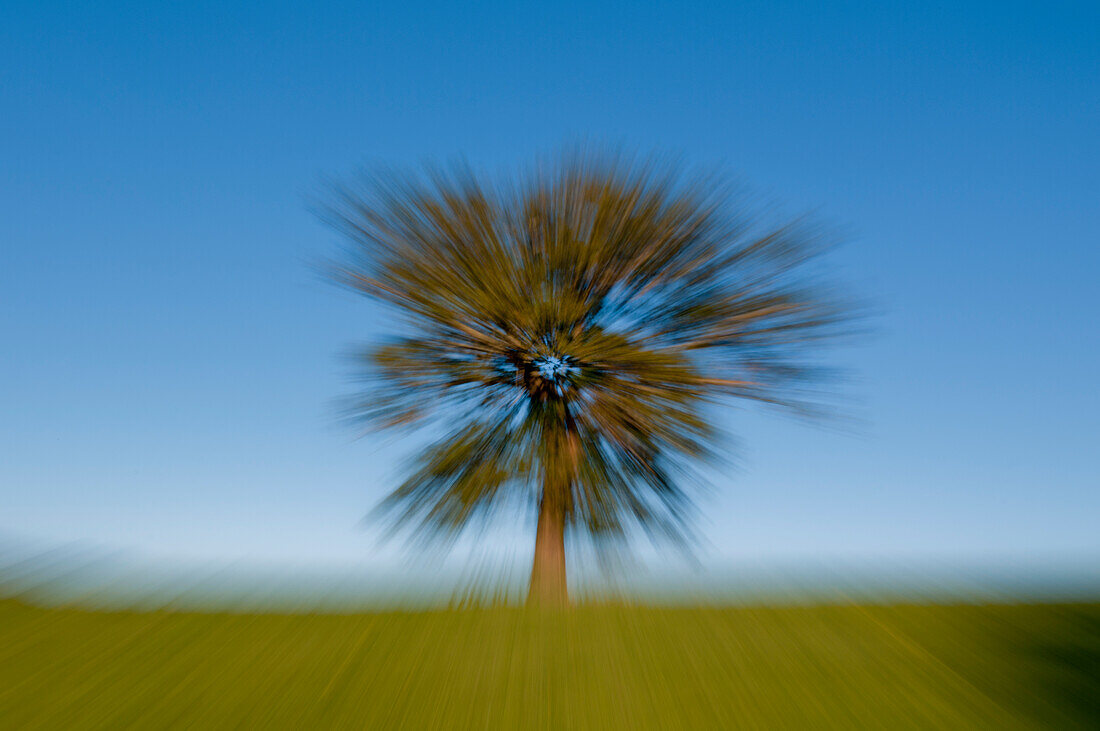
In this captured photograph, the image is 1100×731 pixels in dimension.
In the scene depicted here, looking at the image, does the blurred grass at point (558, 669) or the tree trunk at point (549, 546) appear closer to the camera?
the blurred grass at point (558, 669)

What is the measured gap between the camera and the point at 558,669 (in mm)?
2625

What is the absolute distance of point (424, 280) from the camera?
20.7 feet

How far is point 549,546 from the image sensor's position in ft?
19.7

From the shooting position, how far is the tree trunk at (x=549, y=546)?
19.4ft

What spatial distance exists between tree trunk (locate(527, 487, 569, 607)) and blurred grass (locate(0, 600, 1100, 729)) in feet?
8.86

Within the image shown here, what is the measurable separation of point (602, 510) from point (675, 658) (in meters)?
3.22

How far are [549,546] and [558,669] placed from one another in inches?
134

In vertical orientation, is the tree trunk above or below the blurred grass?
above

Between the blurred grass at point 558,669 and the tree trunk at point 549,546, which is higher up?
the tree trunk at point 549,546

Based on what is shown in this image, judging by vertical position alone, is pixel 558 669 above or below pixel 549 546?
below

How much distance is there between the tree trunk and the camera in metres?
5.91

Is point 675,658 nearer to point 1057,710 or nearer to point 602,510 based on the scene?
point 1057,710

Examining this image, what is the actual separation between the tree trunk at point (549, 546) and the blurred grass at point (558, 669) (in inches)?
106

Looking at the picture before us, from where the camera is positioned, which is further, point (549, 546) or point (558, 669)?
point (549, 546)
